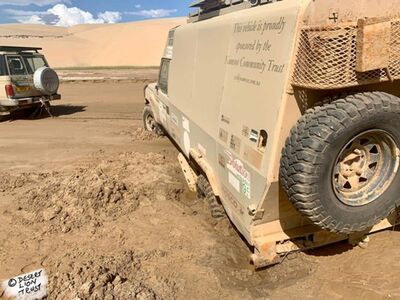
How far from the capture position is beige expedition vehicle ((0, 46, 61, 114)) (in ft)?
40.7

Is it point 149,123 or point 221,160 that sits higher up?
point 221,160

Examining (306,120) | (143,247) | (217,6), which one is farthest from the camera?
(217,6)

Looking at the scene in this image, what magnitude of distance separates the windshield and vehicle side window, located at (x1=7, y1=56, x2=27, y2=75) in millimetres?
208

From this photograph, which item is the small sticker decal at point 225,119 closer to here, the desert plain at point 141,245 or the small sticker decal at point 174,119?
the desert plain at point 141,245

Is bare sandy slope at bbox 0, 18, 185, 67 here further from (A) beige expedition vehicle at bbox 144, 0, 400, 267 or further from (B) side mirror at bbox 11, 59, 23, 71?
(A) beige expedition vehicle at bbox 144, 0, 400, 267

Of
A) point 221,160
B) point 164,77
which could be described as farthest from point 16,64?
point 221,160

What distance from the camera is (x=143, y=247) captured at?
4727mm

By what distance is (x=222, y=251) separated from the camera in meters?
4.58

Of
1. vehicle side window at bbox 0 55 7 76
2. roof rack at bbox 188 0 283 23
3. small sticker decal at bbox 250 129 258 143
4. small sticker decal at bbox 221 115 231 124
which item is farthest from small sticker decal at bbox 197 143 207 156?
vehicle side window at bbox 0 55 7 76

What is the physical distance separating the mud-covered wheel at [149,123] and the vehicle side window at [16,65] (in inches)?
200

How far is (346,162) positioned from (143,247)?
2.41 m

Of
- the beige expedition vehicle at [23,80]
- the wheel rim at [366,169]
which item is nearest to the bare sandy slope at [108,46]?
the beige expedition vehicle at [23,80]

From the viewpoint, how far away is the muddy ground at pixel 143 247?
153 inches

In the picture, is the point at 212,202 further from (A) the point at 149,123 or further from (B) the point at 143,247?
(A) the point at 149,123
